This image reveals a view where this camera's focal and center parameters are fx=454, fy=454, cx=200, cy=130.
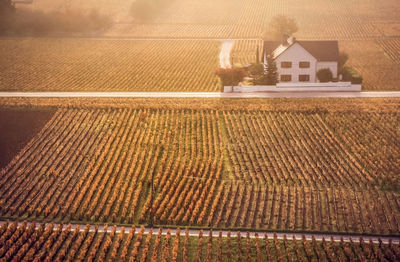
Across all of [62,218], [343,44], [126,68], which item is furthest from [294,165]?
[343,44]

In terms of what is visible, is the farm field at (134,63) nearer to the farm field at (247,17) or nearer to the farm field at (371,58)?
the farm field at (371,58)

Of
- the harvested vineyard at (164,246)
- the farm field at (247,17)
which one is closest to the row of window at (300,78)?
the farm field at (247,17)

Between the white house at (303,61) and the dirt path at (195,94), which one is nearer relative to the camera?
the dirt path at (195,94)

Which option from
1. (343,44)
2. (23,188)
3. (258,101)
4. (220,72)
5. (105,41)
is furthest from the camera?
(105,41)

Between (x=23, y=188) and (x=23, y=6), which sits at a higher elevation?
Result: (x=23, y=6)

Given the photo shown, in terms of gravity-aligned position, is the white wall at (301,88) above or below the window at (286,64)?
below

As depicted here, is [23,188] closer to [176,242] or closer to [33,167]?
[33,167]
